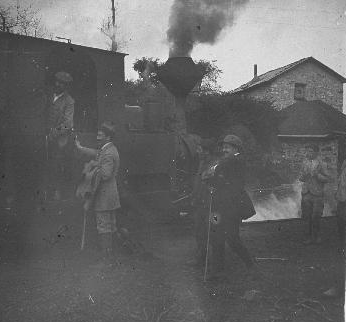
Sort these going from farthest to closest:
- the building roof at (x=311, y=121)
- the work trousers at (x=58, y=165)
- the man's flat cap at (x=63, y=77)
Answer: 1. the building roof at (x=311, y=121)
2. the man's flat cap at (x=63, y=77)
3. the work trousers at (x=58, y=165)

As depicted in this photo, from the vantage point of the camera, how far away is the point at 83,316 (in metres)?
3.99

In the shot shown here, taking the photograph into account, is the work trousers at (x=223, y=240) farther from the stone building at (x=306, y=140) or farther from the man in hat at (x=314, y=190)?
the stone building at (x=306, y=140)

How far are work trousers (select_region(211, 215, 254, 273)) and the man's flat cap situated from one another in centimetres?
333

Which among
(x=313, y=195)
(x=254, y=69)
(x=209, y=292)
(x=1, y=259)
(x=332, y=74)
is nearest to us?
(x=209, y=292)

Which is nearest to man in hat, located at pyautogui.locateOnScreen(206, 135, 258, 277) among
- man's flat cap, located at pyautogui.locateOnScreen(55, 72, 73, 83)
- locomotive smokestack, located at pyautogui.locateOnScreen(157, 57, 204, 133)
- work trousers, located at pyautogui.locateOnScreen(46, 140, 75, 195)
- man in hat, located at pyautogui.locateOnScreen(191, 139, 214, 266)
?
man in hat, located at pyautogui.locateOnScreen(191, 139, 214, 266)

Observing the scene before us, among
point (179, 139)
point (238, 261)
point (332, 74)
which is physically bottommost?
point (238, 261)

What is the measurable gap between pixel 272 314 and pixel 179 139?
4997mm

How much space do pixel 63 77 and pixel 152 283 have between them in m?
3.48

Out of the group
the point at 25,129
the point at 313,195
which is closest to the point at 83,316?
the point at 25,129

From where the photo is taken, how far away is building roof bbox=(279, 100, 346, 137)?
18984mm

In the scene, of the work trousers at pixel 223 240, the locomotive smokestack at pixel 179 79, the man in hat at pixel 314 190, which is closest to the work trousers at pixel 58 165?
the work trousers at pixel 223 240

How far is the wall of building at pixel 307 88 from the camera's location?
75.9ft

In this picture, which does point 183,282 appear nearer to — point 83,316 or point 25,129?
point 83,316

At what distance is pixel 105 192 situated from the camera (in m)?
5.58
